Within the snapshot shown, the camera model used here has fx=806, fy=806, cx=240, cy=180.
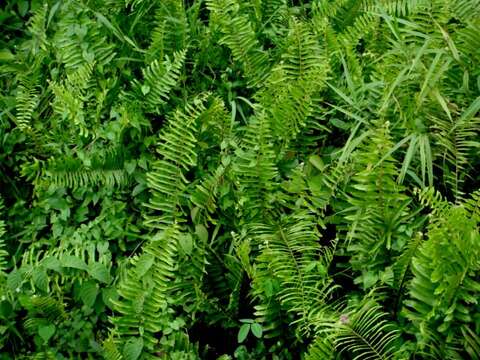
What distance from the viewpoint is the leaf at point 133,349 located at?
329cm

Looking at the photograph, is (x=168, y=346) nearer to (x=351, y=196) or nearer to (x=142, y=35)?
(x=351, y=196)

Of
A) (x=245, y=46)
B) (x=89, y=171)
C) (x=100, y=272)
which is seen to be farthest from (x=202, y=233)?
(x=245, y=46)

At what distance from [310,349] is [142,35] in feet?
7.14

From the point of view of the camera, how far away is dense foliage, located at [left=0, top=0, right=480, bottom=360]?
3209 mm

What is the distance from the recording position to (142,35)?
4.48 m

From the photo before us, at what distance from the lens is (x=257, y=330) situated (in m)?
3.31

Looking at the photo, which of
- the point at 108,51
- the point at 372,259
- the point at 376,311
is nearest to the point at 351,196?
the point at 372,259

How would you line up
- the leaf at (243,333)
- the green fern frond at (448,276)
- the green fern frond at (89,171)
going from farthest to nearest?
the green fern frond at (89,171) < the leaf at (243,333) < the green fern frond at (448,276)

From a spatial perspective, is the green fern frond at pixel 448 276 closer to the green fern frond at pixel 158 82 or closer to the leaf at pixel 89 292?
the leaf at pixel 89 292

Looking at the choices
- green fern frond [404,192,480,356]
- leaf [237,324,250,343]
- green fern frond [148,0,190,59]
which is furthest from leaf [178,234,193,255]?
green fern frond [148,0,190,59]

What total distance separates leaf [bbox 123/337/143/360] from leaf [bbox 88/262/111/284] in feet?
1.12

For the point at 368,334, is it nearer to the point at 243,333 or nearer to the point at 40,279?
the point at 243,333

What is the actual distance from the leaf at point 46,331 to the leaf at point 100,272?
11.1 inches

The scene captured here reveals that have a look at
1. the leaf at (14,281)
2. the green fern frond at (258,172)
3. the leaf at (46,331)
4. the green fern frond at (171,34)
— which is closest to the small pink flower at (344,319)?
the green fern frond at (258,172)
